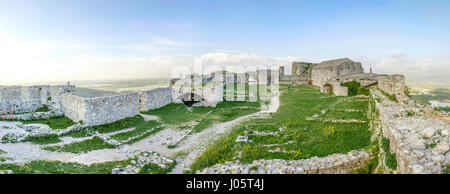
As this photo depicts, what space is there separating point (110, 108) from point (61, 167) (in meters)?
7.38

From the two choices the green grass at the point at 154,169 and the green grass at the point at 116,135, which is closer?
the green grass at the point at 154,169

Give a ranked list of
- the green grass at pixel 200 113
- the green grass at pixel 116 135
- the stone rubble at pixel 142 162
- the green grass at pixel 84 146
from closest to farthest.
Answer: the stone rubble at pixel 142 162, the green grass at pixel 84 146, the green grass at pixel 116 135, the green grass at pixel 200 113

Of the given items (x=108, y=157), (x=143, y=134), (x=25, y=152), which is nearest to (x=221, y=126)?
(x=143, y=134)

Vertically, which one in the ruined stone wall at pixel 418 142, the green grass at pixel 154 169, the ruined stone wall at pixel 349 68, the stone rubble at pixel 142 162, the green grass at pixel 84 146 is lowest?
the green grass at pixel 154 169

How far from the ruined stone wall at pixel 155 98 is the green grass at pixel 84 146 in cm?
756

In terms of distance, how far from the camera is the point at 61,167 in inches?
294

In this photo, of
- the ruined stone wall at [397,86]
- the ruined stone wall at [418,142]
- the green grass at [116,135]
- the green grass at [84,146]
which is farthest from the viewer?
the ruined stone wall at [397,86]

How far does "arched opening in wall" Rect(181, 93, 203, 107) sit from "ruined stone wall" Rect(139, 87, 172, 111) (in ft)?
5.06

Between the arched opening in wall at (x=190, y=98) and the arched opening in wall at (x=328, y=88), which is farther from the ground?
the arched opening in wall at (x=328, y=88)

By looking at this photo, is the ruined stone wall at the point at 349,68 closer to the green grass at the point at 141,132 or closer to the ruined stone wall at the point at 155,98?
the ruined stone wall at the point at 155,98

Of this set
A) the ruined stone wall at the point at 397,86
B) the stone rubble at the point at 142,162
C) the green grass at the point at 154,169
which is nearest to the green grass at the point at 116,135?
the stone rubble at the point at 142,162

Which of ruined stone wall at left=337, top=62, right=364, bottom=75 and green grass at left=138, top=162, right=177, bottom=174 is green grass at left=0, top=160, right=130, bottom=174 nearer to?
green grass at left=138, top=162, right=177, bottom=174

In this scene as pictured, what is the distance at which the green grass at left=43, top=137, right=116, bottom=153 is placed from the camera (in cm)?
937

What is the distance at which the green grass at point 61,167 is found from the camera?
6.72 metres
